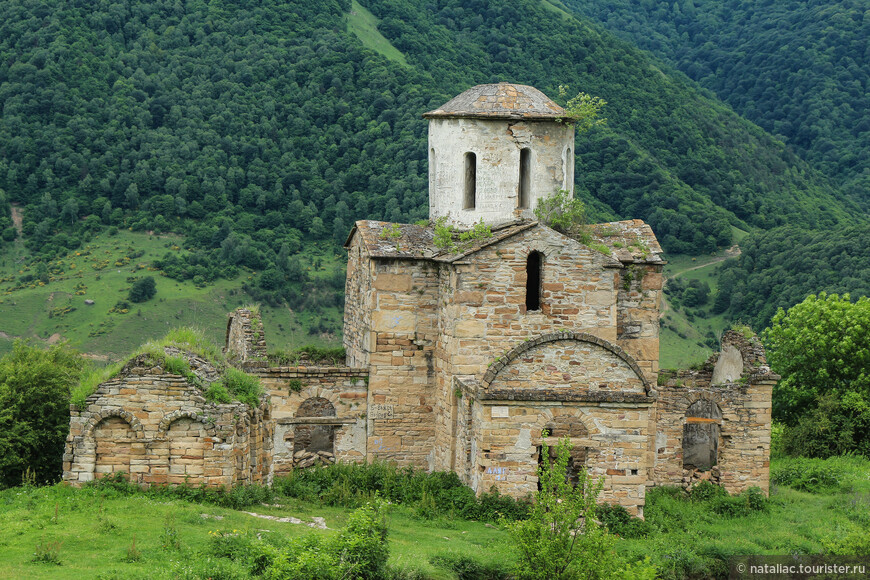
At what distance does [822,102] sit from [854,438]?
5020cm

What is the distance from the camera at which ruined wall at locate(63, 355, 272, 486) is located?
15.4 metres

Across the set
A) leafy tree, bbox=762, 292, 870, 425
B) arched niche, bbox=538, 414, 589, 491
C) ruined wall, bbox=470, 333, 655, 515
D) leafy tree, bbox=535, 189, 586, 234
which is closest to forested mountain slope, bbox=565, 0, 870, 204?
leafy tree, bbox=762, 292, 870, 425

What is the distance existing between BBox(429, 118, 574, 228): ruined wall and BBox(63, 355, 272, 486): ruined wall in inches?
257

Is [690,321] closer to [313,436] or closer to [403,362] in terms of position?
[313,436]

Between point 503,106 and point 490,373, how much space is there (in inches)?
205

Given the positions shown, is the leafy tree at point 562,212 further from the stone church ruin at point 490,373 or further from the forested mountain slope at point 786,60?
the forested mountain slope at point 786,60

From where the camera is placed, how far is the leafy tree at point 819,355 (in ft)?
87.1

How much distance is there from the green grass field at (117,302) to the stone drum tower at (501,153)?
57.4ft

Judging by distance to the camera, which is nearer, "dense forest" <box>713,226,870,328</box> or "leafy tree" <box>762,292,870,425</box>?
"leafy tree" <box>762,292,870,425</box>

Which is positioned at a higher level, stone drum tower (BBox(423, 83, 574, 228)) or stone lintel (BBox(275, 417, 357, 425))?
stone drum tower (BBox(423, 83, 574, 228))

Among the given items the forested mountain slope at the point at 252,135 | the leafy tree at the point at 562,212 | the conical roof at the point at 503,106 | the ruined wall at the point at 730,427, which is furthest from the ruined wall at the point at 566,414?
the forested mountain slope at the point at 252,135

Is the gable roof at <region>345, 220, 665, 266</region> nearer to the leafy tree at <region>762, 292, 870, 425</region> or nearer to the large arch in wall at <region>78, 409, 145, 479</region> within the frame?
the large arch in wall at <region>78, 409, 145, 479</region>

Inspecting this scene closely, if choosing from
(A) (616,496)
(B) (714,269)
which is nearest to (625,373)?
(A) (616,496)

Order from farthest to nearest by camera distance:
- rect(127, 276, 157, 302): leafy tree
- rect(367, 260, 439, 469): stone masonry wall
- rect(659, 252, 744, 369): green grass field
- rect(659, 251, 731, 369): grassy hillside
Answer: rect(127, 276, 157, 302): leafy tree → rect(659, 251, 731, 369): grassy hillside → rect(659, 252, 744, 369): green grass field → rect(367, 260, 439, 469): stone masonry wall
